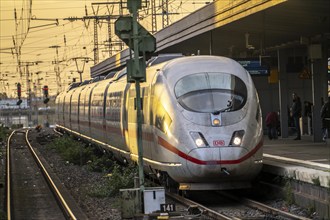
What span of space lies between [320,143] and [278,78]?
4375 mm

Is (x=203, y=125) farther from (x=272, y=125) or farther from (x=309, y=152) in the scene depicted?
(x=272, y=125)

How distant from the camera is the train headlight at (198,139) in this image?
39.3 feet

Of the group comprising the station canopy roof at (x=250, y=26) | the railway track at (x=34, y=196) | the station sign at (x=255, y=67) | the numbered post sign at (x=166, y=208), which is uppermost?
the station canopy roof at (x=250, y=26)

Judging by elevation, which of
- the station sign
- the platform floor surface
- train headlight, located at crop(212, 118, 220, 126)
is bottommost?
the platform floor surface

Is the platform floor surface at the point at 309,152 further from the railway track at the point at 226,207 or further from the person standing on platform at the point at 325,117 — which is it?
the railway track at the point at 226,207

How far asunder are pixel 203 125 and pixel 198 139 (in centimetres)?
32

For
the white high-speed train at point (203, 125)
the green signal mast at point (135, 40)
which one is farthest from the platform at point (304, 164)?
the green signal mast at point (135, 40)

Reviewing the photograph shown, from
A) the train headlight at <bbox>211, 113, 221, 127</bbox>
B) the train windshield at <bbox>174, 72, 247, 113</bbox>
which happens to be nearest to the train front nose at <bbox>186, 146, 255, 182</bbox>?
the train headlight at <bbox>211, 113, 221, 127</bbox>

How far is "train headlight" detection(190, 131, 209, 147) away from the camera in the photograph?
12.0 metres

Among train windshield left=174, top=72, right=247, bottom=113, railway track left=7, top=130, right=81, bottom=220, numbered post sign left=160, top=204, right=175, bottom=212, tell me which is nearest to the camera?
numbered post sign left=160, top=204, right=175, bottom=212

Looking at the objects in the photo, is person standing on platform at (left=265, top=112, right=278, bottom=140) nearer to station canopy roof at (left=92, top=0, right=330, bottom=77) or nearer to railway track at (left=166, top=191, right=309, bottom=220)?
station canopy roof at (left=92, top=0, right=330, bottom=77)

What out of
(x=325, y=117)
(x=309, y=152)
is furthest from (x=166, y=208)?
(x=325, y=117)

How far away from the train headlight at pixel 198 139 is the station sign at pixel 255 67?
7.75 m

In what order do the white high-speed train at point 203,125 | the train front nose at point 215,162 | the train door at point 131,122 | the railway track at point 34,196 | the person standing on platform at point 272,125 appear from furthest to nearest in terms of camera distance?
the person standing on platform at point 272,125 < the train door at point 131,122 < the railway track at point 34,196 < the white high-speed train at point 203,125 < the train front nose at point 215,162
